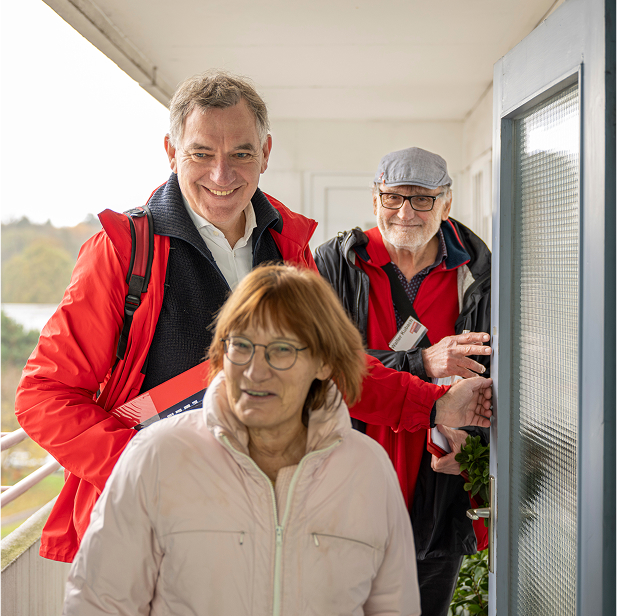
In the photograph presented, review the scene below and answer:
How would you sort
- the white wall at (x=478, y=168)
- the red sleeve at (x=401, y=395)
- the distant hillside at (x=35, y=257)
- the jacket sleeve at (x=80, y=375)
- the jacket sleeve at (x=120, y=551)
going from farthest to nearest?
the distant hillside at (x=35, y=257)
the white wall at (x=478, y=168)
the red sleeve at (x=401, y=395)
the jacket sleeve at (x=80, y=375)
the jacket sleeve at (x=120, y=551)

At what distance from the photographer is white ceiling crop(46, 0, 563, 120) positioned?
2.79m

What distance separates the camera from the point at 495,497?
58.0 inches

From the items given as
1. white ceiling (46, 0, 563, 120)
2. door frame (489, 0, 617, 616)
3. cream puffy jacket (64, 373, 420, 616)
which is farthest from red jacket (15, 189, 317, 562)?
white ceiling (46, 0, 563, 120)

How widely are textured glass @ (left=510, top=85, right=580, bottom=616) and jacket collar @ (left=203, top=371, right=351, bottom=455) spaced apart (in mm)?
494

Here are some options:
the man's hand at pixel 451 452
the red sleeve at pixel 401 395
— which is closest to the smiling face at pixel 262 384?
the red sleeve at pixel 401 395

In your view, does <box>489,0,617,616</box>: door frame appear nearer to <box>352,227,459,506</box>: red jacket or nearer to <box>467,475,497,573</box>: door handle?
<box>467,475,497,573</box>: door handle

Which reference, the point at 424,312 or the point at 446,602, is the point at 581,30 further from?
the point at 446,602

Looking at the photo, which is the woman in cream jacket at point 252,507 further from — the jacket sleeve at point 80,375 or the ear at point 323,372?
the jacket sleeve at point 80,375

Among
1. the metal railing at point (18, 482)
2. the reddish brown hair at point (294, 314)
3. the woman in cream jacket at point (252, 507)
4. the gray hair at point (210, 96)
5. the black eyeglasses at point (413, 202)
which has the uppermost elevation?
the gray hair at point (210, 96)

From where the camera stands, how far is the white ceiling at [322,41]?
2785mm

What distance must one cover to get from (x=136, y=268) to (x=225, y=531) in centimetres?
58

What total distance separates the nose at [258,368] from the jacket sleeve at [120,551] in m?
0.21

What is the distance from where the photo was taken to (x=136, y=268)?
1.22 meters

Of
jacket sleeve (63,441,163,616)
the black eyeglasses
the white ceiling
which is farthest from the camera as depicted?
the white ceiling
